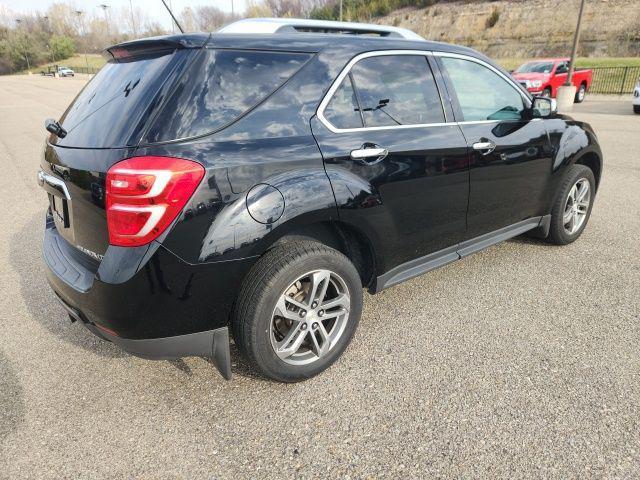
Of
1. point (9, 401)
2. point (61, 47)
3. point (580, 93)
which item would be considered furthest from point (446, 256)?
point (61, 47)

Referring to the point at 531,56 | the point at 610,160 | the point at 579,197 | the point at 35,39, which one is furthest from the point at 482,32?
the point at 35,39

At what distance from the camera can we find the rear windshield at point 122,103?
207 centimetres

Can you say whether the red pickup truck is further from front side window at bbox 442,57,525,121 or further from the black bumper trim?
the black bumper trim

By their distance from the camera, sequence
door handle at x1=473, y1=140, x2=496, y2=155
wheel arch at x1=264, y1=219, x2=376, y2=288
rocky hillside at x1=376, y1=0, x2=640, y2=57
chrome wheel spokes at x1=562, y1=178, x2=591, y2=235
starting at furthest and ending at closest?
rocky hillside at x1=376, y1=0, x2=640, y2=57
chrome wheel spokes at x1=562, y1=178, x2=591, y2=235
door handle at x1=473, y1=140, x2=496, y2=155
wheel arch at x1=264, y1=219, x2=376, y2=288

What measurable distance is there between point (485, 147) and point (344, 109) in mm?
1179

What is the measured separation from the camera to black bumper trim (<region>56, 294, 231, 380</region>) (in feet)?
6.93

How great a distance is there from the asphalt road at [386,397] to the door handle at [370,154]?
1.14 metres

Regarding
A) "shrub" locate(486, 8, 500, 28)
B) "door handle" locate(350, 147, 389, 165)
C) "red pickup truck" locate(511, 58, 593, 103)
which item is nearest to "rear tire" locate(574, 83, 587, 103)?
"red pickup truck" locate(511, 58, 593, 103)

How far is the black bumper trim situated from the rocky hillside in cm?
5049

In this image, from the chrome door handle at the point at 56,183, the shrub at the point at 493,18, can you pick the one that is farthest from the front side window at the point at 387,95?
the shrub at the point at 493,18

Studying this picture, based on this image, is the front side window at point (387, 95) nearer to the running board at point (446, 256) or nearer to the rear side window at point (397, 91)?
the rear side window at point (397, 91)

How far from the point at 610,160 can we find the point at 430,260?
22.7 feet

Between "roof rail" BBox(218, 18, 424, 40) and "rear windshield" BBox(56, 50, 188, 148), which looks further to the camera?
"roof rail" BBox(218, 18, 424, 40)

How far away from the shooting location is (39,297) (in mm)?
3527
